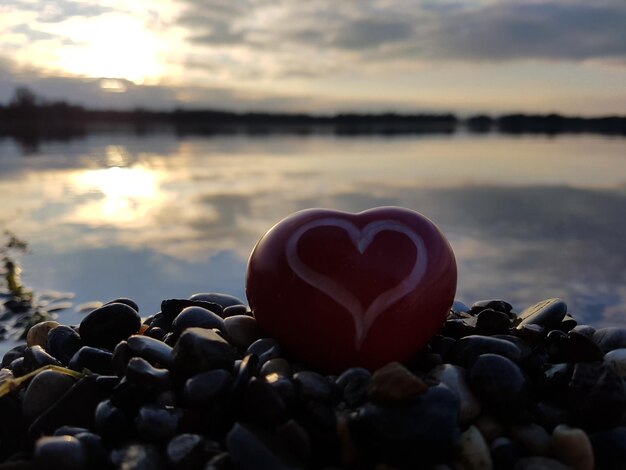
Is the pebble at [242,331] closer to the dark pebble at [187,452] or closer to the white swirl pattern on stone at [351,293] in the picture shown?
the white swirl pattern on stone at [351,293]

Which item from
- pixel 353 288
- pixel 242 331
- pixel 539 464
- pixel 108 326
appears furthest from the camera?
pixel 108 326

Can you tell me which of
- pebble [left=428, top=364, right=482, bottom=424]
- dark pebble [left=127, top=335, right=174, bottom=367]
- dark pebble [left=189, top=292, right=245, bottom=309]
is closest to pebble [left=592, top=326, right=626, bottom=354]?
pebble [left=428, top=364, right=482, bottom=424]

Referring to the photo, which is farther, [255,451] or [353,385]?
[353,385]

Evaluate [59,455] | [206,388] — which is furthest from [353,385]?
[59,455]

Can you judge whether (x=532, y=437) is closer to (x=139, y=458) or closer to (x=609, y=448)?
(x=609, y=448)

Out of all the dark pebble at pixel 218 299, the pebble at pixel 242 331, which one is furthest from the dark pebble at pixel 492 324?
the dark pebble at pixel 218 299

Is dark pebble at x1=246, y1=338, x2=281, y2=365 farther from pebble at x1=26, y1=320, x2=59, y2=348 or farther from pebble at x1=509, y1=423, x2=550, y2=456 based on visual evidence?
pebble at x1=26, y1=320, x2=59, y2=348

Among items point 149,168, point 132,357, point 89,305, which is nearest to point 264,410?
point 132,357
